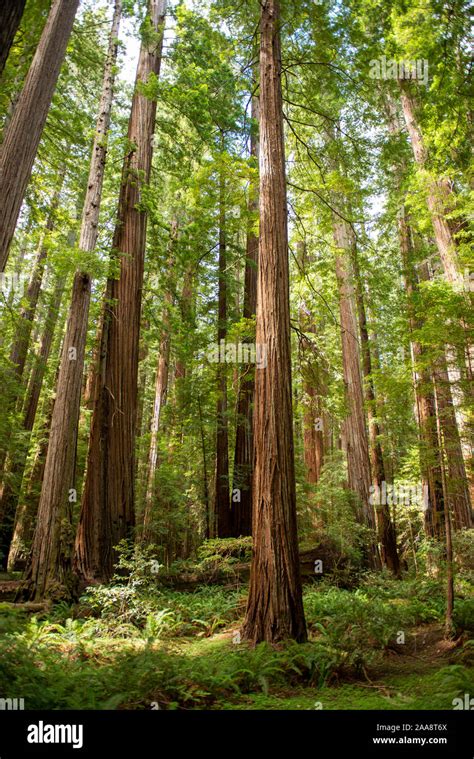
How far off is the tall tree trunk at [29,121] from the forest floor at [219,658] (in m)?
4.10

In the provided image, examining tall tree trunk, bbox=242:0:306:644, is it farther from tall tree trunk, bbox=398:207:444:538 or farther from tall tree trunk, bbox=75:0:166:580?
tall tree trunk, bbox=75:0:166:580

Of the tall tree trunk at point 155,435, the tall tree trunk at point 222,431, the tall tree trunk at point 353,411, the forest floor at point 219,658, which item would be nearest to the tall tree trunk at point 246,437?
the tall tree trunk at point 222,431

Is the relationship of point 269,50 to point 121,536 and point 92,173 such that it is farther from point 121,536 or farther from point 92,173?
point 121,536

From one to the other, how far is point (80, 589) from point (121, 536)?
1.20m

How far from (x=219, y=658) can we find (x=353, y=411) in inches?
333

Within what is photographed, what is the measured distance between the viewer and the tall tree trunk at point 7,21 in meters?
2.93

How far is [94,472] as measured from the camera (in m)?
8.47

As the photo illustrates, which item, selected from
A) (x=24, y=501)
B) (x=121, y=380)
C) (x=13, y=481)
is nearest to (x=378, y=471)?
(x=121, y=380)

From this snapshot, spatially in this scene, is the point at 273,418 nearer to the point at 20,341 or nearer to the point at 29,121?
the point at 29,121

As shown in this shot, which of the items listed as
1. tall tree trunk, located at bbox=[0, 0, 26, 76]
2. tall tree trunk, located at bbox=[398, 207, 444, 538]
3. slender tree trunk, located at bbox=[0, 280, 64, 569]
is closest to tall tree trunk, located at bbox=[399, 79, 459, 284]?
tall tree trunk, located at bbox=[398, 207, 444, 538]

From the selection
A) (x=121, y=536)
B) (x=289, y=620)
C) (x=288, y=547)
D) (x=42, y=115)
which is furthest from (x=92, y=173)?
(x=289, y=620)

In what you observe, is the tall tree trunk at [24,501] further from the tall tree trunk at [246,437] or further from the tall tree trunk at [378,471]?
the tall tree trunk at [378,471]

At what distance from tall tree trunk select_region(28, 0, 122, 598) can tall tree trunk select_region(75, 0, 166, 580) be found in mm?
932

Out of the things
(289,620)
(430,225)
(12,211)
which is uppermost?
(430,225)
